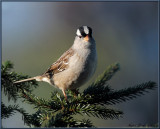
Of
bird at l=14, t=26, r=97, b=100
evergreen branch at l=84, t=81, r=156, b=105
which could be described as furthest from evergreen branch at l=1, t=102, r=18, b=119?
evergreen branch at l=84, t=81, r=156, b=105

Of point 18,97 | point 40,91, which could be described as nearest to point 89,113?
point 18,97

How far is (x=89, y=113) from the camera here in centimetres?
213

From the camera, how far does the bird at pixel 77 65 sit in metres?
2.51

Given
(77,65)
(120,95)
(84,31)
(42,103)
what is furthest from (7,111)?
(84,31)

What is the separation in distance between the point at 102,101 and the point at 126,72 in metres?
1.88

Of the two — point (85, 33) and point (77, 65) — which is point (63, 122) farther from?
point (85, 33)

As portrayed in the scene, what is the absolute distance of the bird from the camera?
2.51 m

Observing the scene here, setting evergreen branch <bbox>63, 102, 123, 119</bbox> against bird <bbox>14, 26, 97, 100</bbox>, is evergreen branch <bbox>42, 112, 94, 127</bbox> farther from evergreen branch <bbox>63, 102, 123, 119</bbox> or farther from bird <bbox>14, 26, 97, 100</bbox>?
bird <bbox>14, 26, 97, 100</bbox>

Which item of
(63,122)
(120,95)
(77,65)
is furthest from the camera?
(77,65)

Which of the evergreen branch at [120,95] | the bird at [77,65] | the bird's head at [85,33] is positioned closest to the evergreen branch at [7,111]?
the bird at [77,65]

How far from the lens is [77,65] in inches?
101

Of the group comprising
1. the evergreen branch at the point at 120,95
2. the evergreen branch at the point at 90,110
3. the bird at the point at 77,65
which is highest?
the bird at the point at 77,65

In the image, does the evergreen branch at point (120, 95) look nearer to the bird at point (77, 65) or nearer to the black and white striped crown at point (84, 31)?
the bird at point (77, 65)

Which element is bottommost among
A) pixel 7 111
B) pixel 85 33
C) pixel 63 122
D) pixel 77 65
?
pixel 63 122
